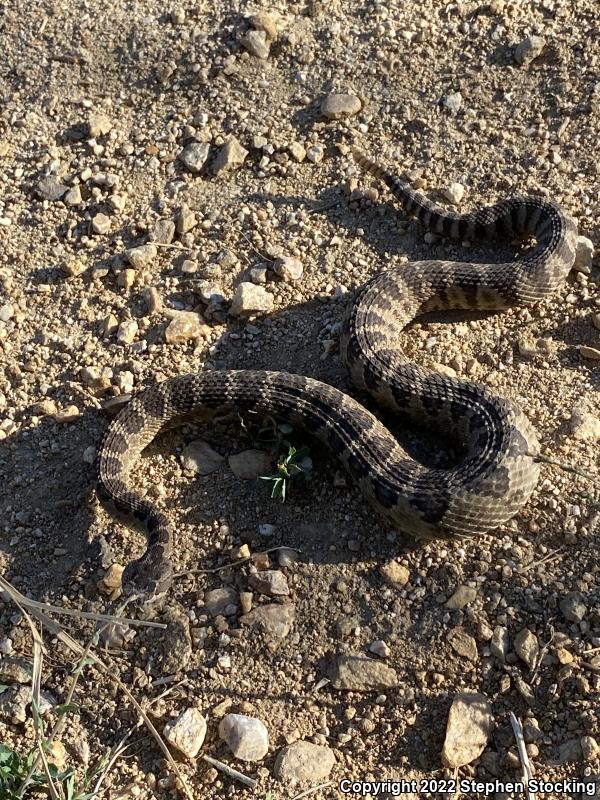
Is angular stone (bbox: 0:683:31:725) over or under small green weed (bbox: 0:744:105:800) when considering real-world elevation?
under

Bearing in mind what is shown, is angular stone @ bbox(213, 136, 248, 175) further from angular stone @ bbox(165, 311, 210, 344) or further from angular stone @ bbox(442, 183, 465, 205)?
angular stone @ bbox(442, 183, 465, 205)

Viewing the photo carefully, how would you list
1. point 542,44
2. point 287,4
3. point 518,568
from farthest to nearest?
1. point 287,4
2. point 542,44
3. point 518,568

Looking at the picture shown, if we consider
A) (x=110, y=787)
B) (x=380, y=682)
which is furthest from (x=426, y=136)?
(x=110, y=787)

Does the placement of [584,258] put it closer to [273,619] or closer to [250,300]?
[250,300]

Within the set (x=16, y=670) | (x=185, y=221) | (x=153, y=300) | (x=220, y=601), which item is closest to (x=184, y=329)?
(x=153, y=300)

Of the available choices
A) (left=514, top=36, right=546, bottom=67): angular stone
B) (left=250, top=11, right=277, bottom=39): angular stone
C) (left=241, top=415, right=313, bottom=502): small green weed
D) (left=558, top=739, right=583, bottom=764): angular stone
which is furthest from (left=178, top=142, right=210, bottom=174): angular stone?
(left=558, top=739, right=583, bottom=764): angular stone

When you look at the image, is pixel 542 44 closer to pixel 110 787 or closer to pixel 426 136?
pixel 426 136

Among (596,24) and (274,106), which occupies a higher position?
(596,24)
